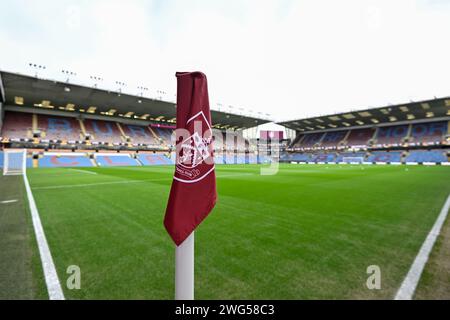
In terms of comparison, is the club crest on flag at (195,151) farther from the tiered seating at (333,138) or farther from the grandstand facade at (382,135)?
the tiered seating at (333,138)

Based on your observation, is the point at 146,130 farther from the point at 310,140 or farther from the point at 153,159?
the point at 310,140

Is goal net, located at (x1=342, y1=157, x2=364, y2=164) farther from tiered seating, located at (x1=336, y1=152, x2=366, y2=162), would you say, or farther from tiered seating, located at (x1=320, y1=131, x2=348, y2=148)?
tiered seating, located at (x1=320, y1=131, x2=348, y2=148)

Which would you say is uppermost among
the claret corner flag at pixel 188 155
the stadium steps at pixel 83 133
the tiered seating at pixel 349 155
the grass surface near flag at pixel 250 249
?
the stadium steps at pixel 83 133

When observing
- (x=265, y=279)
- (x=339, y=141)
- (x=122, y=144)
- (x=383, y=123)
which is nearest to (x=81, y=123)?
(x=122, y=144)

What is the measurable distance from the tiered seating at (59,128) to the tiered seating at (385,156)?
6633 centimetres

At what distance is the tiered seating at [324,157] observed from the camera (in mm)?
59194

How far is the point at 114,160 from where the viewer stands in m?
41.2

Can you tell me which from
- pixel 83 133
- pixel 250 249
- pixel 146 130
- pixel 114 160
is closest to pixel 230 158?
pixel 146 130

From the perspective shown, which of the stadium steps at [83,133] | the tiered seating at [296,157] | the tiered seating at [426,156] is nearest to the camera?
the stadium steps at [83,133]

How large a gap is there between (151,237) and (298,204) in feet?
15.4

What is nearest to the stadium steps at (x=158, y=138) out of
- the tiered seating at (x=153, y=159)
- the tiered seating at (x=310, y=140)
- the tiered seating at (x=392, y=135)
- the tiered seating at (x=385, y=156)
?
the tiered seating at (x=153, y=159)
